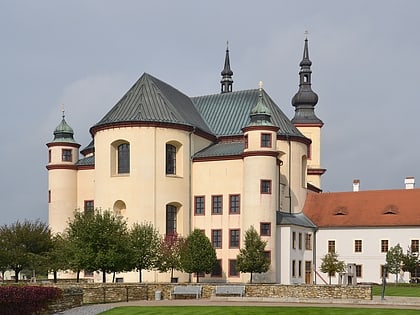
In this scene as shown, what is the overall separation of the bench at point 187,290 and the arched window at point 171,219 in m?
20.4

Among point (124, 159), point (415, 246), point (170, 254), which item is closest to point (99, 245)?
point (170, 254)

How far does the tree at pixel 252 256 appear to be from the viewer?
195 feet

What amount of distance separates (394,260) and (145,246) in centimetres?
2393

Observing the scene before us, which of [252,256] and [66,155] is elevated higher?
[66,155]

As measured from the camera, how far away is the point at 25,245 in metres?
57.6

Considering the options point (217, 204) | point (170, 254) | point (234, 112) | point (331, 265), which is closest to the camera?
point (170, 254)

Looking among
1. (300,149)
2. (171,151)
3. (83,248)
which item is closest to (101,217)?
(83,248)

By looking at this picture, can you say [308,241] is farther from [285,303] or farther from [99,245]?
[285,303]

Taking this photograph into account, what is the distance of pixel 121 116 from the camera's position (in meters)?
65.0

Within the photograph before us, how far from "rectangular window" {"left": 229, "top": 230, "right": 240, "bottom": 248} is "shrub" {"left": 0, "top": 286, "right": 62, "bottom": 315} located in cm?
3100

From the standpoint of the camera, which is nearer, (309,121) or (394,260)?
(394,260)

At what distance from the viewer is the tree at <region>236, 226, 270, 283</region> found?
59375mm

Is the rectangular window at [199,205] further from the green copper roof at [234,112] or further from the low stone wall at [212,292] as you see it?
the low stone wall at [212,292]

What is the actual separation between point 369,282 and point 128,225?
23.1 metres
